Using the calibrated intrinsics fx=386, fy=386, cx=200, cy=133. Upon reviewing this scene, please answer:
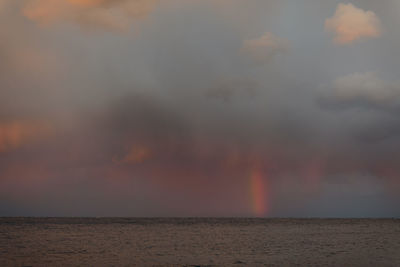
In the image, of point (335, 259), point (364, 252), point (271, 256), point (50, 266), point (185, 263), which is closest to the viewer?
point (50, 266)

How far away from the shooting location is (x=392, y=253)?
35.7 metres

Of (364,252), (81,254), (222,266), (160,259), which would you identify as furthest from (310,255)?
(81,254)

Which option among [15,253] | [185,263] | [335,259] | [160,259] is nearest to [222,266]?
[185,263]

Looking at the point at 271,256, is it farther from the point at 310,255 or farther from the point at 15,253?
the point at 15,253

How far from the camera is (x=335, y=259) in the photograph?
31734 millimetres

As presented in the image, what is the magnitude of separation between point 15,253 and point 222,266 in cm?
1908

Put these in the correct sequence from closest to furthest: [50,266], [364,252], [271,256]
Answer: [50,266], [271,256], [364,252]

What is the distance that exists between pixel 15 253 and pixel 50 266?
30.4ft

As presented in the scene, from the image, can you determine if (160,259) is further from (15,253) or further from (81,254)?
(15,253)

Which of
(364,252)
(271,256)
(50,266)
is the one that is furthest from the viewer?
(364,252)

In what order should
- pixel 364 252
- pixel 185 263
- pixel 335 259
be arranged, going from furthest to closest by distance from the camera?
pixel 364 252
pixel 335 259
pixel 185 263

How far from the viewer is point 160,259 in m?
31.8

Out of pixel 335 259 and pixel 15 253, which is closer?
pixel 335 259

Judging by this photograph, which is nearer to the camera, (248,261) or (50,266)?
(50,266)
